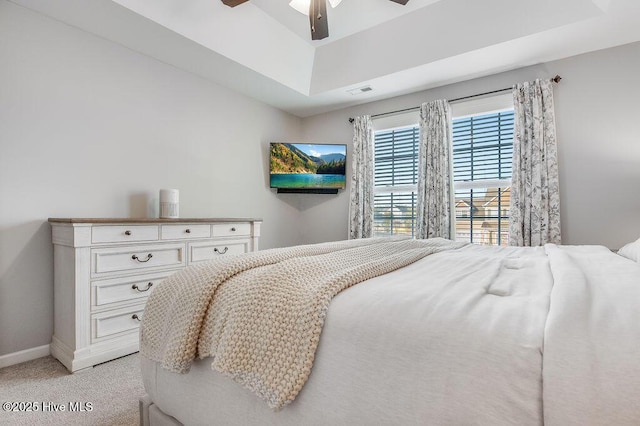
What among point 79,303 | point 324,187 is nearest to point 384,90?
point 324,187

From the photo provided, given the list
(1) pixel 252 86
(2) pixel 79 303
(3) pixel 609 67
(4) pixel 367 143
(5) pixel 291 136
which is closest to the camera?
(2) pixel 79 303

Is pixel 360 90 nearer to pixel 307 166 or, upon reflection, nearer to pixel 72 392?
pixel 307 166

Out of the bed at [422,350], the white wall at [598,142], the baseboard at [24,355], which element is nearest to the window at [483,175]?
the white wall at [598,142]

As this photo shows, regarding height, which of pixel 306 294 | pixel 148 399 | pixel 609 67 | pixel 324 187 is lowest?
pixel 148 399

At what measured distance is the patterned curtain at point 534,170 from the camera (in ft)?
9.69

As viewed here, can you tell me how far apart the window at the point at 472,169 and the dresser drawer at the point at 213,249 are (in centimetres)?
190

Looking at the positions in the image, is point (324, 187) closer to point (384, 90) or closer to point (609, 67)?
point (384, 90)

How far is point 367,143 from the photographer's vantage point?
4.10 meters

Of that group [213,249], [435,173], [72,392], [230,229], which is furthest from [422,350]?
[435,173]

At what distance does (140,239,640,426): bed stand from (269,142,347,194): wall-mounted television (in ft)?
10.1

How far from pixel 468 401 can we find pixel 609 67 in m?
3.59

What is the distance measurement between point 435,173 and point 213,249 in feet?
7.97

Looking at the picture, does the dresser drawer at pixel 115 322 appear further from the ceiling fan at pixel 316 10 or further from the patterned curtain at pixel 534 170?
the patterned curtain at pixel 534 170

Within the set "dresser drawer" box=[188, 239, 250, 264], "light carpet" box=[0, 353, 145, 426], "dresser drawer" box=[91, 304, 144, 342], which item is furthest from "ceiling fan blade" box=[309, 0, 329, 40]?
"light carpet" box=[0, 353, 145, 426]
